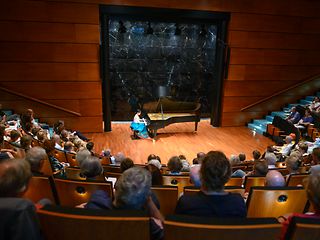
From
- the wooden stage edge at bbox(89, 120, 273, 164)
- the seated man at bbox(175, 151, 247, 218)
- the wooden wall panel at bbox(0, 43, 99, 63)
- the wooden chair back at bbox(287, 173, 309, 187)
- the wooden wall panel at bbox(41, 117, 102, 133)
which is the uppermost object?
the wooden wall panel at bbox(0, 43, 99, 63)

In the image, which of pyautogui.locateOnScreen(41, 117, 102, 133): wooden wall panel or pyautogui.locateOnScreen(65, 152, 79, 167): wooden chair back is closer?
pyautogui.locateOnScreen(65, 152, 79, 167): wooden chair back

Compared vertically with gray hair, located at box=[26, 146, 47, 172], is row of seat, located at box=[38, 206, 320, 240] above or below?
above

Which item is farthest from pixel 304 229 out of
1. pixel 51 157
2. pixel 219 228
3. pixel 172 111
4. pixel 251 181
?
pixel 172 111

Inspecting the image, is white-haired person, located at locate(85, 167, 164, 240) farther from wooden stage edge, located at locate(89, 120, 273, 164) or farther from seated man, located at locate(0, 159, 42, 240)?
wooden stage edge, located at locate(89, 120, 273, 164)

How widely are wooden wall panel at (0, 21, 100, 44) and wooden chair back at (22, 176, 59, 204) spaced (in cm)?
592

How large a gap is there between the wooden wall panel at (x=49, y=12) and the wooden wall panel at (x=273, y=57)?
426 centimetres

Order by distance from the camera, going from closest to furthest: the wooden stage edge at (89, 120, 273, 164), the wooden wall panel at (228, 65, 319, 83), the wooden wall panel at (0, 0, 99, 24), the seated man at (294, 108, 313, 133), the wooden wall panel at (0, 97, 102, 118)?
1. the wooden stage edge at (89, 120, 273, 164)
2. the wooden wall panel at (0, 0, 99, 24)
3. the seated man at (294, 108, 313, 133)
4. the wooden wall panel at (0, 97, 102, 118)
5. the wooden wall panel at (228, 65, 319, 83)

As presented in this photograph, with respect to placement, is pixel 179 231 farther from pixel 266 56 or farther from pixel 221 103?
pixel 266 56

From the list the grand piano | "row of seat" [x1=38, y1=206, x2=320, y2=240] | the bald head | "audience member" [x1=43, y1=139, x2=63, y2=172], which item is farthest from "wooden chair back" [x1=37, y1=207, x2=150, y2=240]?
the grand piano

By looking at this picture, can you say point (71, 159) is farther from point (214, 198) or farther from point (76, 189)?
point (214, 198)

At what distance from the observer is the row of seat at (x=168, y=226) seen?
1.12m

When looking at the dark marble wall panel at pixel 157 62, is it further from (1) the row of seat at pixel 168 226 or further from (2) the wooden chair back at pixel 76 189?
(1) the row of seat at pixel 168 226

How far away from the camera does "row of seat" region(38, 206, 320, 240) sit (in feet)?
3.69

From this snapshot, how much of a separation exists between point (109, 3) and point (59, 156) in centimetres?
464
